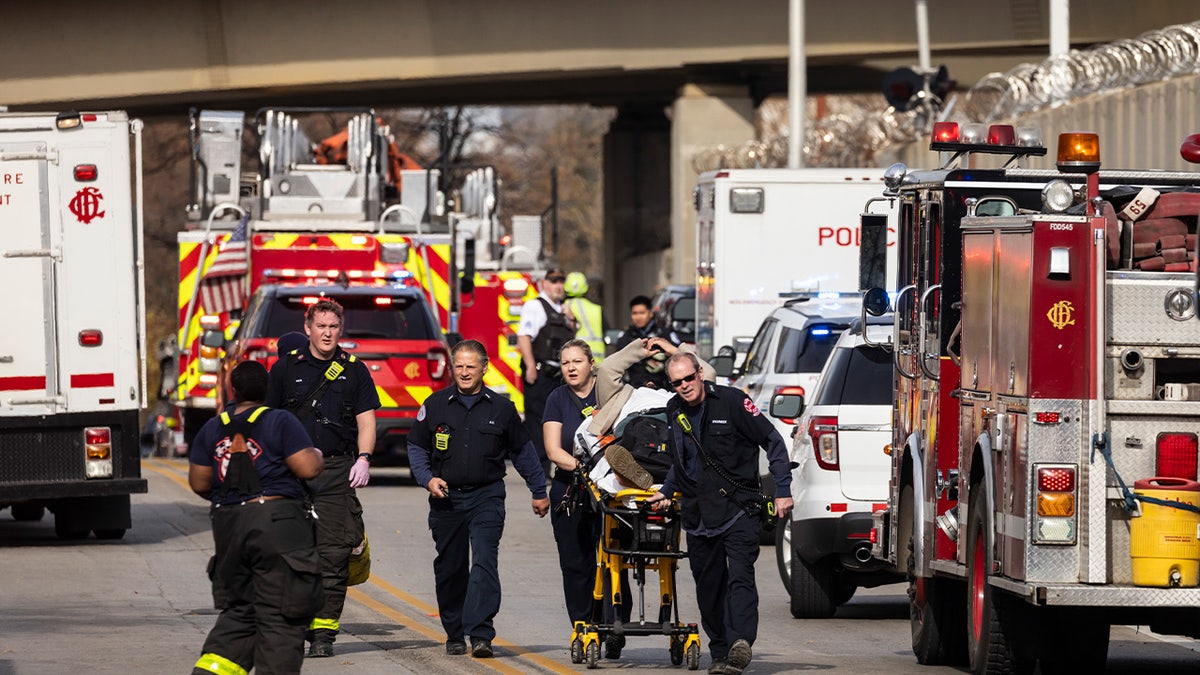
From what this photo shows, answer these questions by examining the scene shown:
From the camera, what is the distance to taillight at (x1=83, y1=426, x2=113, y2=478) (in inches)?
714

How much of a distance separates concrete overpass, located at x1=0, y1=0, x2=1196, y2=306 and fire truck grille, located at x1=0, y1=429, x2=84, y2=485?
22.7m

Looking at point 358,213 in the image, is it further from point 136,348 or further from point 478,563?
point 478,563

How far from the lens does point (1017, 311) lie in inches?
425

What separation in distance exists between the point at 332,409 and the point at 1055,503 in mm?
4473

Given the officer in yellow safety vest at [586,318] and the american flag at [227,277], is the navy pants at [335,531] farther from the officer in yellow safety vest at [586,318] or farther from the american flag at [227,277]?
the american flag at [227,277]

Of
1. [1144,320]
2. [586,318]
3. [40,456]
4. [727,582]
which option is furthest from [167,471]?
[1144,320]

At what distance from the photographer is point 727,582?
12008 millimetres

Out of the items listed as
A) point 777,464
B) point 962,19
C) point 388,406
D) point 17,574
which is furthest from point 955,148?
point 962,19

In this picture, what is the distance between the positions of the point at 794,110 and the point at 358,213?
11.7m

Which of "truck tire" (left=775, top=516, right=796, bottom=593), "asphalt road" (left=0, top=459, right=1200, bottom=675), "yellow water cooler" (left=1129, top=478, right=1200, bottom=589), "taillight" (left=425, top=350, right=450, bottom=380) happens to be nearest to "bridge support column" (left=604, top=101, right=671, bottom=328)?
"taillight" (left=425, top=350, right=450, bottom=380)

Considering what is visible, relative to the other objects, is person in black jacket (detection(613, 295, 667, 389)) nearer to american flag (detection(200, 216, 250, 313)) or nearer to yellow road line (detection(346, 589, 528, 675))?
yellow road line (detection(346, 589, 528, 675))

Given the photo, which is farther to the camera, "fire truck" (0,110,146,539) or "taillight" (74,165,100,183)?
"taillight" (74,165,100,183)

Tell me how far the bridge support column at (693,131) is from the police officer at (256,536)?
33564 mm

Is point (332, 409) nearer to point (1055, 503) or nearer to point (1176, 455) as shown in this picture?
point (1055, 503)
